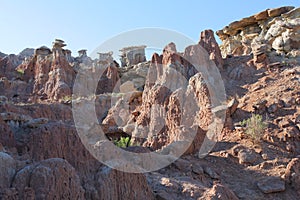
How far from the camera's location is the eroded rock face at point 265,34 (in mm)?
21656

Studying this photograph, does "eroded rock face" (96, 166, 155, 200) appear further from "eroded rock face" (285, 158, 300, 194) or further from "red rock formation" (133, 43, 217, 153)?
"eroded rock face" (285, 158, 300, 194)

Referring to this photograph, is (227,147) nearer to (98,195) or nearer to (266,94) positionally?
(266,94)

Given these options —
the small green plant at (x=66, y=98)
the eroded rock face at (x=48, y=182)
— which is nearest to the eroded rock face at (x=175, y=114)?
the eroded rock face at (x=48, y=182)

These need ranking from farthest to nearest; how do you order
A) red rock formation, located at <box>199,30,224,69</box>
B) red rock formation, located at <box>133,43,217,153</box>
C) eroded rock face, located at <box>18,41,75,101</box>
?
1. eroded rock face, located at <box>18,41,75,101</box>
2. red rock formation, located at <box>199,30,224,69</box>
3. red rock formation, located at <box>133,43,217,153</box>

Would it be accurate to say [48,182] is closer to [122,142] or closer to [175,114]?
[122,142]

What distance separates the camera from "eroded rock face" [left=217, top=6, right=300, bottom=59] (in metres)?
21.7

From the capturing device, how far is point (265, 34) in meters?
26.8

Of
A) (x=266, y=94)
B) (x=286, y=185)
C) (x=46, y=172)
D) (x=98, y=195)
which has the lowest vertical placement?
(x=286, y=185)

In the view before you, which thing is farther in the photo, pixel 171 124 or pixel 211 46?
pixel 211 46

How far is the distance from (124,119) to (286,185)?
10.1 m

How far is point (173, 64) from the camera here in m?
18.0

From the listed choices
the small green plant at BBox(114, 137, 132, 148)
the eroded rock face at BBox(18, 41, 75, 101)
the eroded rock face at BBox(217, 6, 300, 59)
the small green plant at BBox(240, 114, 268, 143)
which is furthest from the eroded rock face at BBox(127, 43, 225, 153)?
the eroded rock face at BBox(18, 41, 75, 101)

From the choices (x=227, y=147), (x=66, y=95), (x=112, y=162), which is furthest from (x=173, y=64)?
(x=112, y=162)

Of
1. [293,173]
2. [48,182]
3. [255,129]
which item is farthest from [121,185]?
[255,129]
